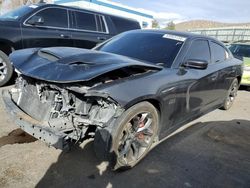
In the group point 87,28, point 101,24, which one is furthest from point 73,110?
point 101,24

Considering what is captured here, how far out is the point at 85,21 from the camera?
22.8 ft

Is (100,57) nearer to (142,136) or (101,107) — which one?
(101,107)

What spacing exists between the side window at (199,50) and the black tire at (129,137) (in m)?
1.26

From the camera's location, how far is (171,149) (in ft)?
11.9

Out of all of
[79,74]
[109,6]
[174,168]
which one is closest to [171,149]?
[174,168]

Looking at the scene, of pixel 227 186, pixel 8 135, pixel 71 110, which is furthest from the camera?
pixel 8 135

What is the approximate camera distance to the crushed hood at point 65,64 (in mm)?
2579

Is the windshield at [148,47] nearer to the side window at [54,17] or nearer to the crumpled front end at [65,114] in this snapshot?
the crumpled front end at [65,114]

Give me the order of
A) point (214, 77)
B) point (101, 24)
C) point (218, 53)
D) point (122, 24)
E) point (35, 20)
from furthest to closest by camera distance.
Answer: point (122, 24) < point (101, 24) < point (35, 20) < point (218, 53) < point (214, 77)

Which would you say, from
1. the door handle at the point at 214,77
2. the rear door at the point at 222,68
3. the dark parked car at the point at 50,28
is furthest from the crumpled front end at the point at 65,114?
the dark parked car at the point at 50,28

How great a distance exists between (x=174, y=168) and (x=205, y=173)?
38 centimetres

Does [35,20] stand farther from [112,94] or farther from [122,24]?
[112,94]

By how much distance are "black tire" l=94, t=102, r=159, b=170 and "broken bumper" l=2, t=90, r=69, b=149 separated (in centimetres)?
35

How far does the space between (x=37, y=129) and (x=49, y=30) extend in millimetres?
4103
